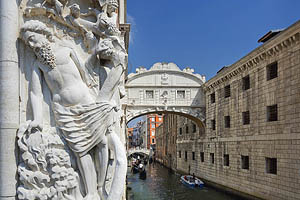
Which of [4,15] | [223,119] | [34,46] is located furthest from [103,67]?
[223,119]

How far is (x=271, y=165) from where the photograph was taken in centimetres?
1236

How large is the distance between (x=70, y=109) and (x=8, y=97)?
63 centimetres

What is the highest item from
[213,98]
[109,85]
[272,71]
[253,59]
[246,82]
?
[253,59]

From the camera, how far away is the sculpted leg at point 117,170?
2.55m

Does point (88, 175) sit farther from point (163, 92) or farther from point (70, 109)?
point (163, 92)

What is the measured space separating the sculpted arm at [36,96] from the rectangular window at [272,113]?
11778 mm

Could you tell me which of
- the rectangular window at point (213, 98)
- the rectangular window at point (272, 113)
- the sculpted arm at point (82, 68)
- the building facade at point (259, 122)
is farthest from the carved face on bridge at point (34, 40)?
the rectangular window at point (213, 98)

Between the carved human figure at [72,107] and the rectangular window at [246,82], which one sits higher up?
the rectangular window at [246,82]

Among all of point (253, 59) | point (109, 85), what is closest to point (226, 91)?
point (253, 59)

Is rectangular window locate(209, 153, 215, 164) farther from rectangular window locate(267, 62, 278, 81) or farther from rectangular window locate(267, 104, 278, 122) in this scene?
rectangular window locate(267, 62, 278, 81)

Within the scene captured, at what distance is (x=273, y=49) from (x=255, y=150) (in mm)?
5269

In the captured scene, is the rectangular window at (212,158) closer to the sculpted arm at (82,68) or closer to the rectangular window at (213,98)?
the rectangular window at (213,98)

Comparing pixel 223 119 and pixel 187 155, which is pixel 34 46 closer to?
pixel 223 119

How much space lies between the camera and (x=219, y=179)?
17.2 metres
